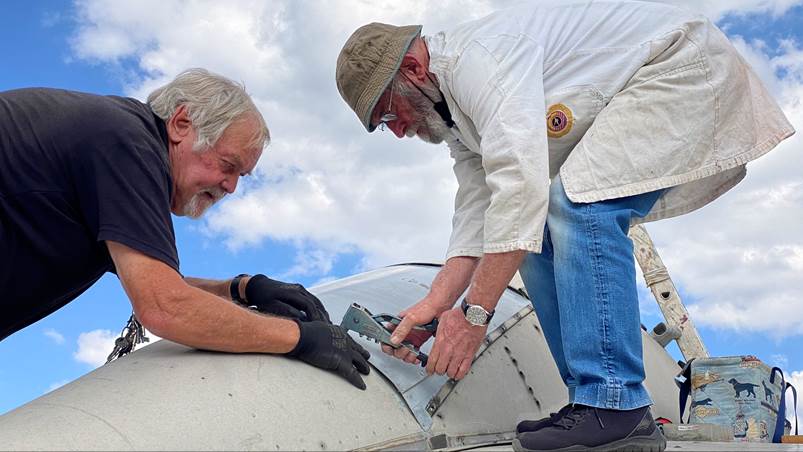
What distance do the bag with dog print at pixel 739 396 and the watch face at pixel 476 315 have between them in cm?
168

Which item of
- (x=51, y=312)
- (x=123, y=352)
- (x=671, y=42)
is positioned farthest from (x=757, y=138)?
(x=51, y=312)

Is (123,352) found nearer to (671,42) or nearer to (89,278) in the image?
(89,278)

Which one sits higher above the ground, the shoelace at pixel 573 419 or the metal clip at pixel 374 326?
the metal clip at pixel 374 326

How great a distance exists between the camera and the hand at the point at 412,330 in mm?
2957

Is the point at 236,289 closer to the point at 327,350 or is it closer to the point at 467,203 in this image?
the point at 327,350

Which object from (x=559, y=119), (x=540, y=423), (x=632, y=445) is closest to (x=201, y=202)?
(x=559, y=119)

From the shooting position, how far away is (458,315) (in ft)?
9.57

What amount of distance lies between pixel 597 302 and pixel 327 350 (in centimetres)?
95

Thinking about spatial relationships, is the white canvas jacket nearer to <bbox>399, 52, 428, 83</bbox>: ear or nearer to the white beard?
<bbox>399, 52, 428, 83</bbox>: ear

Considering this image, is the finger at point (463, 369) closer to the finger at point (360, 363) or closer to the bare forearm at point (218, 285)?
the finger at point (360, 363)

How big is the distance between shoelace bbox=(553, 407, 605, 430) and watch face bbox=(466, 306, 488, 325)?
43cm

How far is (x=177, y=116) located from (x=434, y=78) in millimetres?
1026

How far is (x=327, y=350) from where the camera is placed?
2676 mm

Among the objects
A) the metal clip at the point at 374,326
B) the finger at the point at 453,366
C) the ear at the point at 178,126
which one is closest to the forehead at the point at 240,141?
the ear at the point at 178,126
